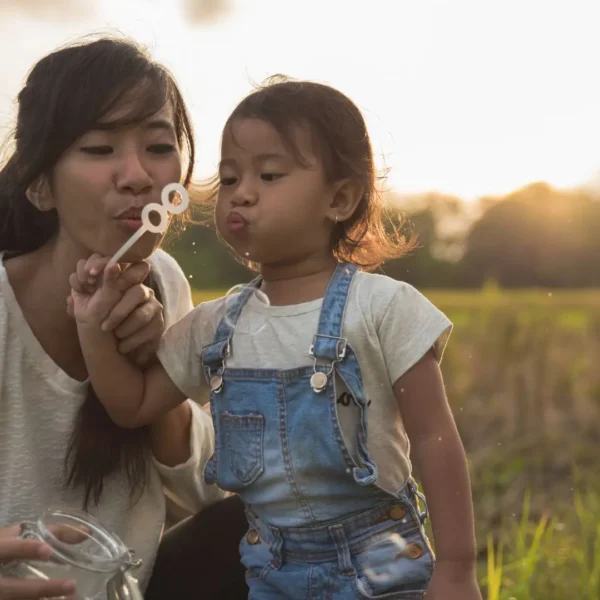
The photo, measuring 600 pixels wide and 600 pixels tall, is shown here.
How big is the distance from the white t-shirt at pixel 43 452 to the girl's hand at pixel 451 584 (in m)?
0.58

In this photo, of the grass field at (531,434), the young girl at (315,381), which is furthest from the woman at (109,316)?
the grass field at (531,434)

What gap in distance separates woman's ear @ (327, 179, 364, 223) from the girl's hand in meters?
0.51

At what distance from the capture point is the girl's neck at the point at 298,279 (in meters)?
1.50

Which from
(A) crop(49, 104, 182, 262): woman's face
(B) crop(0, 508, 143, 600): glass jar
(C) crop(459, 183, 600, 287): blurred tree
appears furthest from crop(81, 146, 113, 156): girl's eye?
(C) crop(459, 183, 600, 287): blurred tree

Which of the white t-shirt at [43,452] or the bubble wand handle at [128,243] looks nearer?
the bubble wand handle at [128,243]

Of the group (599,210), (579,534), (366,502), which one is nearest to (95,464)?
(366,502)

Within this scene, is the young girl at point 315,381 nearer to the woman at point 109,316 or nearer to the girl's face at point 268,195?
the girl's face at point 268,195

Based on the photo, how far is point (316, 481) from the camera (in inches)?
56.9

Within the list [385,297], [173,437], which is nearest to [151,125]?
[385,297]

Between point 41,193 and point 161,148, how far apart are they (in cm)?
21

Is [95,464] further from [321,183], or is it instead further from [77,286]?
[321,183]

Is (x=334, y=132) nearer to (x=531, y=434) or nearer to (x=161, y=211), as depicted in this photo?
(x=161, y=211)

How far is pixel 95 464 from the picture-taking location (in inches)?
69.7

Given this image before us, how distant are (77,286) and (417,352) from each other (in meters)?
0.50
